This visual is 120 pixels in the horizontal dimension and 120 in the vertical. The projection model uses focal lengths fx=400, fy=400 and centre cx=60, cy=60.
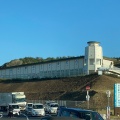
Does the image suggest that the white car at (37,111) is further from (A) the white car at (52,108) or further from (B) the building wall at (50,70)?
(B) the building wall at (50,70)

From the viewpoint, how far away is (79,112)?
17281 millimetres

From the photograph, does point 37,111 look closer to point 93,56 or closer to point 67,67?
point 93,56

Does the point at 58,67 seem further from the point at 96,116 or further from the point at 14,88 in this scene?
the point at 96,116

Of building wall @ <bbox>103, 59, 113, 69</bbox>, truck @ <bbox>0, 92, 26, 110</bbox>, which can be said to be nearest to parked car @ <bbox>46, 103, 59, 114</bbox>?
truck @ <bbox>0, 92, 26, 110</bbox>

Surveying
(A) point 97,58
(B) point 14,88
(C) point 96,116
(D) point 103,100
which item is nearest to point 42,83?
(B) point 14,88

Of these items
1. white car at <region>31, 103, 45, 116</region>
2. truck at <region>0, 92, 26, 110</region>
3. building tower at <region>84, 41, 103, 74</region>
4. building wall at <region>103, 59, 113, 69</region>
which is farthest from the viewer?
building wall at <region>103, 59, 113, 69</region>

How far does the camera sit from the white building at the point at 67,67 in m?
108

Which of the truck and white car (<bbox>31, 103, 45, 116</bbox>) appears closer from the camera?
white car (<bbox>31, 103, 45, 116</bbox>)

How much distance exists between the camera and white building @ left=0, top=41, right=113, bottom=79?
10775 centimetres

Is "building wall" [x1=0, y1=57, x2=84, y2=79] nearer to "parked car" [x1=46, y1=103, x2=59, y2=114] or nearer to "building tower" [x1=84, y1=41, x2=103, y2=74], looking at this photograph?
"building tower" [x1=84, y1=41, x2=103, y2=74]

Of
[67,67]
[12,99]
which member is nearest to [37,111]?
[12,99]

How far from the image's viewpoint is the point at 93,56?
349 feet

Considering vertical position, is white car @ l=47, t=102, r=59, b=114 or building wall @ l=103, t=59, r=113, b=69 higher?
building wall @ l=103, t=59, r=113, b=69

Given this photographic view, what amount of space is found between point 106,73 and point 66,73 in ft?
58.8
